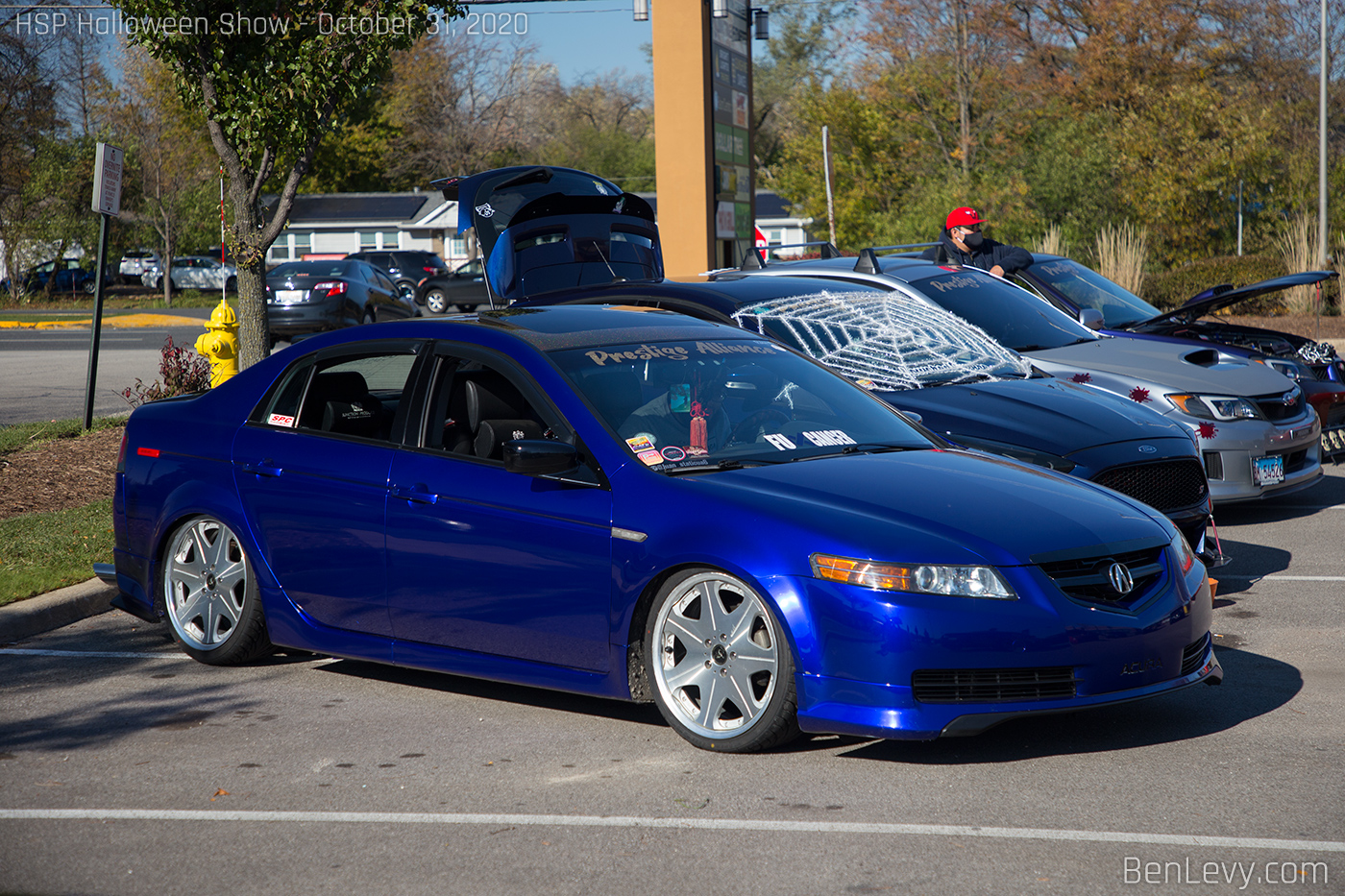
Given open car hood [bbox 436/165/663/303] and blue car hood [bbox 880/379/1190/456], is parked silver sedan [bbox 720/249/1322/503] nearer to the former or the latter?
blue car hood [bbox 880/379/1190/456]

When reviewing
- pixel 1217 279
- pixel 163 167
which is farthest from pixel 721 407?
pixel 163 167

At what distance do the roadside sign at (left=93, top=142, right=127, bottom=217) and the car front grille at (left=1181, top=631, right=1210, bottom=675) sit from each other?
33.3 feet

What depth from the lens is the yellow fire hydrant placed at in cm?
1241

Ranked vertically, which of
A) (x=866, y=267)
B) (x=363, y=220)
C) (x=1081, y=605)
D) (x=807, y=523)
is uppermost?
(x=363, y=220)

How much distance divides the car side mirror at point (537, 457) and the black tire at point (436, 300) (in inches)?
1336

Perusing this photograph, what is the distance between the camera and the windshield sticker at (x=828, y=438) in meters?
5.36

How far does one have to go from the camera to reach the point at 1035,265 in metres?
11.6

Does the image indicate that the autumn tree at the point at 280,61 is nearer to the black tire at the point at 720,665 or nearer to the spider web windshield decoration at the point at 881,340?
the spider web windshield decoration at the point at 881,340

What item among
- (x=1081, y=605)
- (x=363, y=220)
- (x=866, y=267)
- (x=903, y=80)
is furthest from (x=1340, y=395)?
(x=363, y=220)

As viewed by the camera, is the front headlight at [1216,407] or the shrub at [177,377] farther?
the shrub at [177,377]

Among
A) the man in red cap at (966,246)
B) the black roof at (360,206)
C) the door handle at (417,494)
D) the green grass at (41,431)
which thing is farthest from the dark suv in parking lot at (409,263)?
the door handle at (417,494)

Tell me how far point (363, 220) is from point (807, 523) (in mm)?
64844

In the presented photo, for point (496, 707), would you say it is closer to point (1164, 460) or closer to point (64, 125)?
point (1164, 460)

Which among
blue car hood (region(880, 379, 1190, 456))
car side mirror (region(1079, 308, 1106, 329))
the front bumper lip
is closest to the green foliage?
car side mirror (region(1079, 308, 1106, 329))
